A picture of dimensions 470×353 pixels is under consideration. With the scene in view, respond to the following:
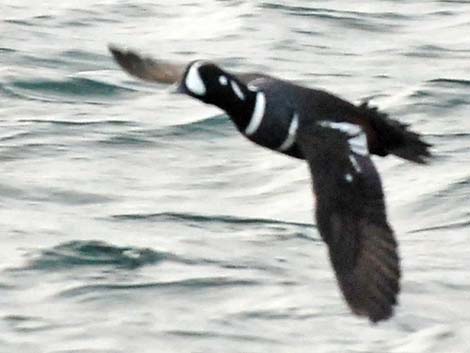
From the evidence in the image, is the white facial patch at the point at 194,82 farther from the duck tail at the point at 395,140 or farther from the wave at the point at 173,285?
the wave at the point at 173,285

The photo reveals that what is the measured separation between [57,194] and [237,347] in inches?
79.8

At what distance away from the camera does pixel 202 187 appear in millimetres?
9125

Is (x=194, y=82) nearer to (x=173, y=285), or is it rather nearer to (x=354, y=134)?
(x=354, y=134)

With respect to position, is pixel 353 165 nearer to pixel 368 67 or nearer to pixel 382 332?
pixel 382 332

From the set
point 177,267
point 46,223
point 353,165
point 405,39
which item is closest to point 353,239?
point 353,165

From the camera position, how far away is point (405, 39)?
1184 cm

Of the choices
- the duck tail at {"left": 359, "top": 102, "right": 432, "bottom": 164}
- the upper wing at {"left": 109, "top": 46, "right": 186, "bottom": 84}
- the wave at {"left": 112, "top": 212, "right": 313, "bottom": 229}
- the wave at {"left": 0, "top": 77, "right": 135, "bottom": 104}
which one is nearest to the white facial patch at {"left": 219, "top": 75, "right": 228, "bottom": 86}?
the duck tail at {"left": 359, "top": 102, "right": 432, "bottom": 164}

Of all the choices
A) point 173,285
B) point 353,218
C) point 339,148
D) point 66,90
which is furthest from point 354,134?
point 66,90

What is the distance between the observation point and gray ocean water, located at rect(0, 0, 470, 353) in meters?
7.33

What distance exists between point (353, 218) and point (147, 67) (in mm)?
1512

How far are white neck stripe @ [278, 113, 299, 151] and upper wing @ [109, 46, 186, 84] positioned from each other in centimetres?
89

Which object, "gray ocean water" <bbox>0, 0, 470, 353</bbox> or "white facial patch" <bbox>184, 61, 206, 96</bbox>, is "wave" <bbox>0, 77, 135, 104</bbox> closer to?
"gray ocean water" <bbox>0, 0, 470, 353</bbox>

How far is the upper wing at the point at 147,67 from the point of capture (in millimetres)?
Result: 7848

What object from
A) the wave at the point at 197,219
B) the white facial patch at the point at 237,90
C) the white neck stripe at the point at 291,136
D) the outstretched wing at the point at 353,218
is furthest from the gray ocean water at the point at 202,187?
the white facial patch at the point at 237,90
